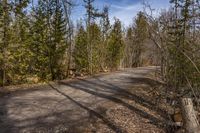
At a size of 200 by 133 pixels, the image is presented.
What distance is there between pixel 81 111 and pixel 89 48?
797 inches

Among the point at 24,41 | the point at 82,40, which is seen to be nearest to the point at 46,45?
the point at 24,41

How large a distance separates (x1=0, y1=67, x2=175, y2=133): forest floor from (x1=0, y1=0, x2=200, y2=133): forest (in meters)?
1.13

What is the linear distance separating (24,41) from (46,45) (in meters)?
3.81

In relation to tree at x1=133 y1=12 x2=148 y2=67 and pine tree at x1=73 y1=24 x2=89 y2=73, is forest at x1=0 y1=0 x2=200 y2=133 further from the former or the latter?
tree at x1=133 y1=12 x2=148 y2=67

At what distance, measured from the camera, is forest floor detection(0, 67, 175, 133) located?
343 inches

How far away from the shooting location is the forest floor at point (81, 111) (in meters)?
8.72

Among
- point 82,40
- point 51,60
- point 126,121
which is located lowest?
point 126,121

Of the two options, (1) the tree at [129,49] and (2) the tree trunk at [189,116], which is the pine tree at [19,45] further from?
(1) the tree at [129,49]

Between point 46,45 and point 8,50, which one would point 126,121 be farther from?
point 46,45

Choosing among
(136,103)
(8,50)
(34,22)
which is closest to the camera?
(136,103)

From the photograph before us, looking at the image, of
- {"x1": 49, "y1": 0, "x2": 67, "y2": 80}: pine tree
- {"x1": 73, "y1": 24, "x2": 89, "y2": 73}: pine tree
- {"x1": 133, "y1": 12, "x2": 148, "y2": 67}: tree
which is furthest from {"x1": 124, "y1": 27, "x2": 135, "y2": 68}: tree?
{"x1": 49, "y1": 0, "x2": 67, "y2": 80}: pine tree

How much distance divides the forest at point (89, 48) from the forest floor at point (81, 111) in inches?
44.7

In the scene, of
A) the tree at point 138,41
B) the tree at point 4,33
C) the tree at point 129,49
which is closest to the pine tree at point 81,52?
the tree at point 4,33

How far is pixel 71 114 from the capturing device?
1011cm
